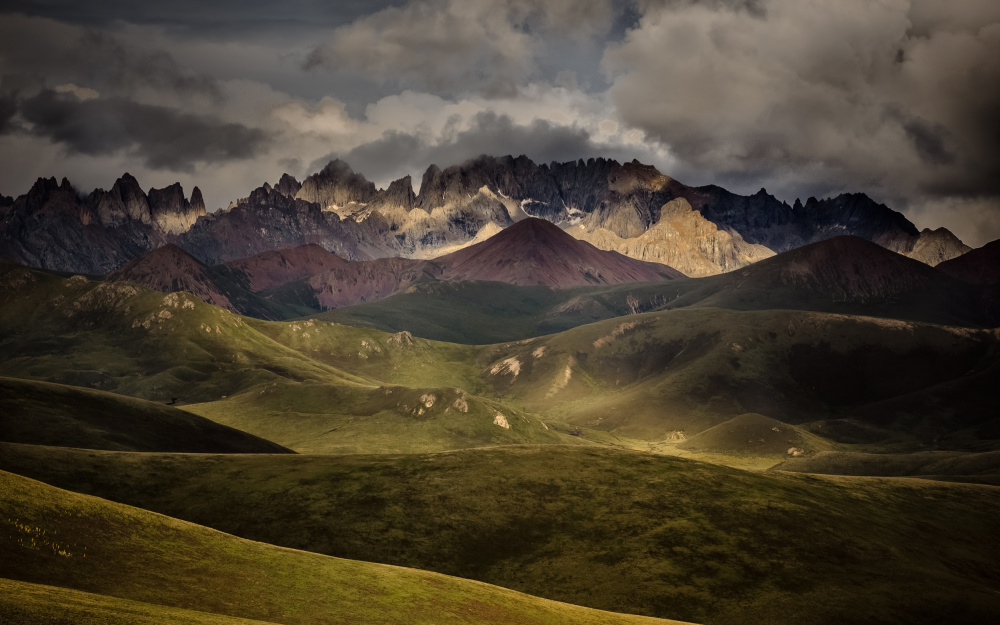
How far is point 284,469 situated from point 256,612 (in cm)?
10987

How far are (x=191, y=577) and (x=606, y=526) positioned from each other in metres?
97.5

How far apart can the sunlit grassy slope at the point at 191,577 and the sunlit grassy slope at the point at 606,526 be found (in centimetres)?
4637

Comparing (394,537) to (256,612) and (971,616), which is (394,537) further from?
(971,616)

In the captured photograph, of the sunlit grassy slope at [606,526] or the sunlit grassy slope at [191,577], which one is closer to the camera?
the sunlit grassy slope at [191,577]

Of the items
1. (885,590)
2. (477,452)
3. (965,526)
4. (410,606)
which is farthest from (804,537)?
(410,606)

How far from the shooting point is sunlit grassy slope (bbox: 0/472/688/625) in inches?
2272

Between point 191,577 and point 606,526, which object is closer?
point 191,577

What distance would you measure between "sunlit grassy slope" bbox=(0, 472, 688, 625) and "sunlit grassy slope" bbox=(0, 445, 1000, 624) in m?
46.4

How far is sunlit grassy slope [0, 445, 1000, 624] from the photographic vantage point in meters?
125

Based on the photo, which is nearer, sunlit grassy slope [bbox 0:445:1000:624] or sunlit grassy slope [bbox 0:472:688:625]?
sunlit grassy slope [bbox 0:472:688:625]

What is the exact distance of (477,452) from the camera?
19262 centimetres

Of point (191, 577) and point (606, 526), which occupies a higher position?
point (191, 577)

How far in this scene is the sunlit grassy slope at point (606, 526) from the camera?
410 ft

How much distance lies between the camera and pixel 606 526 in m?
150
